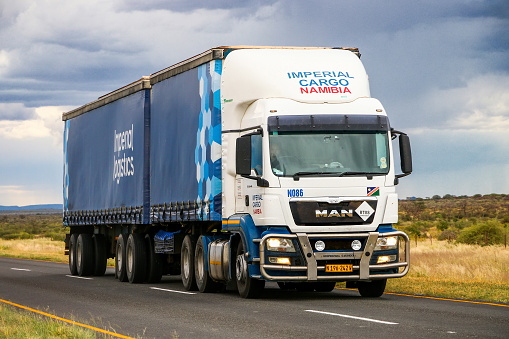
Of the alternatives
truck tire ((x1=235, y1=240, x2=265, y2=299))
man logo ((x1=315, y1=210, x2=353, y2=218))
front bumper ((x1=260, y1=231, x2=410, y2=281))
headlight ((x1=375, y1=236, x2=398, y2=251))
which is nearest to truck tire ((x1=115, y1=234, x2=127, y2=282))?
truck tire ((x1=235, y1=240, x2=265, y2=299))

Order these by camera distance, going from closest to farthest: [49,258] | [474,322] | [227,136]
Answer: [474,322] → [227,136] → [49,258]

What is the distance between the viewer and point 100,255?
27.5 m

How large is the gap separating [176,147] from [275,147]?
16.7 ft

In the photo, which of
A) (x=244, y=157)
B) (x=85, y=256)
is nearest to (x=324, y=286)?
(x=244, y=157)

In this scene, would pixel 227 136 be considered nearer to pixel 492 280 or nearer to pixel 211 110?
pixel 211 110

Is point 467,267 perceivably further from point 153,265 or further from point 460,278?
point 153,265

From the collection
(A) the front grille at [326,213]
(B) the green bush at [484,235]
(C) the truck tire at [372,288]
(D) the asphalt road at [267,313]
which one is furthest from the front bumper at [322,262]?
(B) the green bush at [484,235]

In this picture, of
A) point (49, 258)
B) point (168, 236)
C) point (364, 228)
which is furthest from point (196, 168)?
point (49, 258)

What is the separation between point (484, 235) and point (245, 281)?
103 ft

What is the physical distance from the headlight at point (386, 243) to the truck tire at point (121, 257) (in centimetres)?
987

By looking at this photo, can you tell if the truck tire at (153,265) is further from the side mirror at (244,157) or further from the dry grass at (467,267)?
the side mirror at (244,157)

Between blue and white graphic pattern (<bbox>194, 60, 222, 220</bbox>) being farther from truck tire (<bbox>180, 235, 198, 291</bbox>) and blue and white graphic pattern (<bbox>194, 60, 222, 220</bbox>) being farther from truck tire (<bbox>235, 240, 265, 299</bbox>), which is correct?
truck tire (<bbox>180, 235, 198, 291</bbox>)

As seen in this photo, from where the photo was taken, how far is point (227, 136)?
699 inches

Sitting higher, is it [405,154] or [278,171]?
[405,154]
